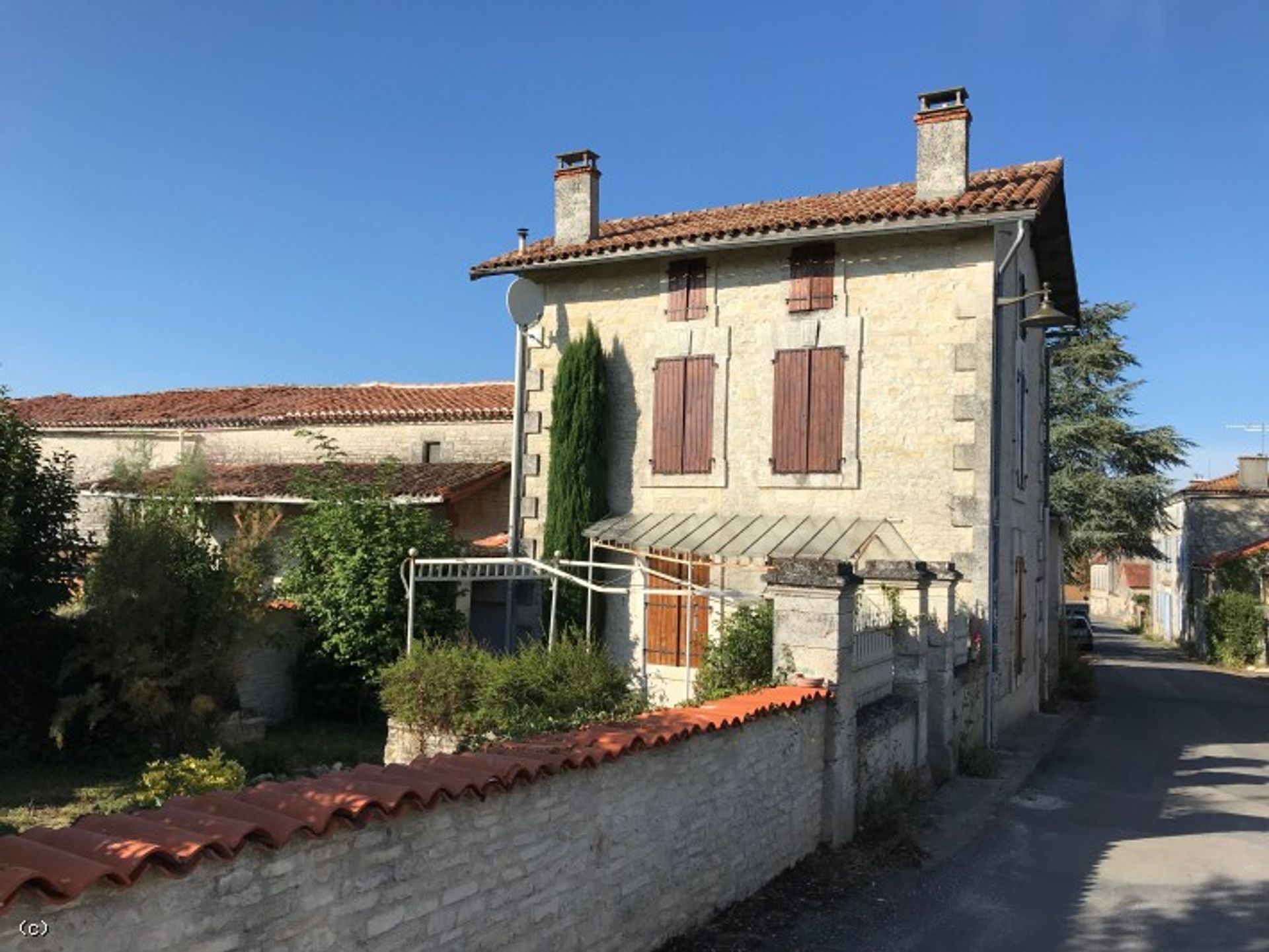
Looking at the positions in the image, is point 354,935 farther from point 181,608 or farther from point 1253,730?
point 1253,730

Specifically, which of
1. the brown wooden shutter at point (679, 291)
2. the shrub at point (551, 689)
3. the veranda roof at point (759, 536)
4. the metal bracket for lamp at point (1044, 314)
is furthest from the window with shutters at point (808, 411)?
the shrub at point (551, 689)

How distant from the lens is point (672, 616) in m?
13.1

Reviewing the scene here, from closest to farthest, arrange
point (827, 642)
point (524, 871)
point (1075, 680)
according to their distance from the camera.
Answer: point (524, 871)
point (827, 642)
point (1075, 680)

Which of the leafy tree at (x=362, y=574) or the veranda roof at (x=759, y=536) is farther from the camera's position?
the leafy tree at (x=362, y=574)

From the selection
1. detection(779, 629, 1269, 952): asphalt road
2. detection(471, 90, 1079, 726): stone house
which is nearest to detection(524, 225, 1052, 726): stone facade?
detection(471, 90, 1079, 726): stone house

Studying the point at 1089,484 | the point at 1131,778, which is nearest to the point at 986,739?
the point at 1131,778

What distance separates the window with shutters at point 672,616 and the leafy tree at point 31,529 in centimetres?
689

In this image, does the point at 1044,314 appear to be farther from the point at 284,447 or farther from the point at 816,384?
the point at 284,447

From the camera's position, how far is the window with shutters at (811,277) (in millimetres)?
12719

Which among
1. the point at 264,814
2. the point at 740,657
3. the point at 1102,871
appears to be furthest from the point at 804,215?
the point at 264,814

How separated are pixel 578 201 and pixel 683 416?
4065 mm

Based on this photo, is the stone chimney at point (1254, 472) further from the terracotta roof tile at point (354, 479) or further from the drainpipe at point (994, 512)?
the terracotta roof tile at point (354, 479)

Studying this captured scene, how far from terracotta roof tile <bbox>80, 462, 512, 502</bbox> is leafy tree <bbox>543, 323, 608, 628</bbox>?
190 cm

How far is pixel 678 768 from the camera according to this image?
213 inches
